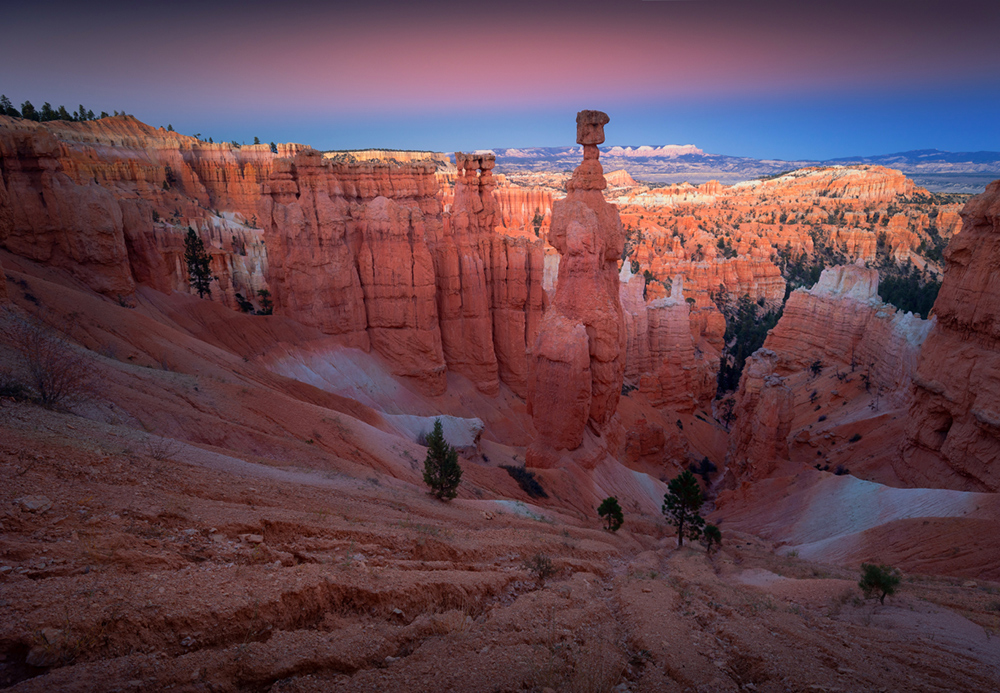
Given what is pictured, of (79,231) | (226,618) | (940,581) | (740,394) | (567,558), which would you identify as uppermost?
(79,231)

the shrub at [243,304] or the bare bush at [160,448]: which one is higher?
the bare bush at [160,448]

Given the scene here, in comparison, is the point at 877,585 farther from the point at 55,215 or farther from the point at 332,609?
the point at 55,215

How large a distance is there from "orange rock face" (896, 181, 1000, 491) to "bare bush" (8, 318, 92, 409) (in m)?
30.1

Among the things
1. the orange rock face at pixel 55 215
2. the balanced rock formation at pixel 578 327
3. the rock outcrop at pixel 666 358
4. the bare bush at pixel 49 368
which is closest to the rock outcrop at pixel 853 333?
the rock outcrop at pixel 666 358

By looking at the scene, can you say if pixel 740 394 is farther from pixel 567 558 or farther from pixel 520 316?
pixel 567 558

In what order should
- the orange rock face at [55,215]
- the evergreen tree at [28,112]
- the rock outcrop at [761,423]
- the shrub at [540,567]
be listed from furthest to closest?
1. the evergreen tree at [28,112]
2. the rock outcrop at [761,423]
3. the orange rock face at [55,215]
4. the shrub at [540,567]

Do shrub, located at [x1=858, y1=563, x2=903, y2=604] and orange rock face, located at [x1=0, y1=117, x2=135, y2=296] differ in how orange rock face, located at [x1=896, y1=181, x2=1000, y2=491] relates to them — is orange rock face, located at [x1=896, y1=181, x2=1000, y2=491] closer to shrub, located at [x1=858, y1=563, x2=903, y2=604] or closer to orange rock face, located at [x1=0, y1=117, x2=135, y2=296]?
shrub, located at [x1=858, y1=563, x2=903, y2=604]

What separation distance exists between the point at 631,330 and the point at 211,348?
119 feet

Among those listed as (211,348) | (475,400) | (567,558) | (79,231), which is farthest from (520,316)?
(567,558)

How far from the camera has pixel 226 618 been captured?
5199mm

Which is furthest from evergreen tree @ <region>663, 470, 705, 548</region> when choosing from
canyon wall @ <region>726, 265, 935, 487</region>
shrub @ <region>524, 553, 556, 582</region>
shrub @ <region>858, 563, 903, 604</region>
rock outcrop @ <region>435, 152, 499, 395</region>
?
rock outcrop @ <region>435, 152, 499, 395</region>

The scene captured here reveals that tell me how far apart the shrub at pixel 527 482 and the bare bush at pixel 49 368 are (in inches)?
557

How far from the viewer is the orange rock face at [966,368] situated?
21.2 meters

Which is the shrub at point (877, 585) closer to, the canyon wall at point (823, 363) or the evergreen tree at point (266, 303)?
the canyon wall at point (823, 363)
